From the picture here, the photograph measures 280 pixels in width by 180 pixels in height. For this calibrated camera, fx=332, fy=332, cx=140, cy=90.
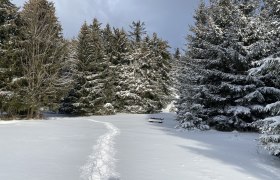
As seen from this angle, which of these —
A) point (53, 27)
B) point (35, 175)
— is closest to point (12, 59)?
point (53, 27)

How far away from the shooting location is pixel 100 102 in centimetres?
4088

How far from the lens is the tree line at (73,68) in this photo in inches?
1153

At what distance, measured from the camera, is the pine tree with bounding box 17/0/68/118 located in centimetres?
2995

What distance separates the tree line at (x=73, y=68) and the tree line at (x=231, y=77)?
1416cm

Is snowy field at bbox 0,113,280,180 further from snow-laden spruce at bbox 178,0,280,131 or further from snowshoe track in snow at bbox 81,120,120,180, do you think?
snow-laden spruce at bbox 178,0,280,131

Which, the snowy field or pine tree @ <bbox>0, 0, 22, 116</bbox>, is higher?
pine tree @ <bbox>0, 0, 22, 116</bbox>

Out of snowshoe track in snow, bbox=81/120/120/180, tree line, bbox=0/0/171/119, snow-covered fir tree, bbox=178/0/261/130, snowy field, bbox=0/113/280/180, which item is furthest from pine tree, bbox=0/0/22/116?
snowshoe track in snow, bbox=81/120/120/180

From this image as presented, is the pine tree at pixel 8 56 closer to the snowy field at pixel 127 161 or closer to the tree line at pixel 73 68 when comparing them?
the tree line at pixel 73 68

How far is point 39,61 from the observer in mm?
31234

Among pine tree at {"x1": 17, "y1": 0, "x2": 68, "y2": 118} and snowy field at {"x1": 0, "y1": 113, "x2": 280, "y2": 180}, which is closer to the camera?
snowy field at {"x1": 0, "y1": 113, "x2": 280, "y2": 180}

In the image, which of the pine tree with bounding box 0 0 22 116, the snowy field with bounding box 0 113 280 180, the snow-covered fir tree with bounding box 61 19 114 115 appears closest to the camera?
the snowy field with bounding box 0 113 280 180

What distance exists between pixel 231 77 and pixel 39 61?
60.3 ft

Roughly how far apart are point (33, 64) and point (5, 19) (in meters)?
4.62

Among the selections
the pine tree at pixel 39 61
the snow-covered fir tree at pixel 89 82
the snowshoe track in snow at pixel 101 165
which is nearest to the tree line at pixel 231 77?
the snowshoe track in snow at pixel 101 165
